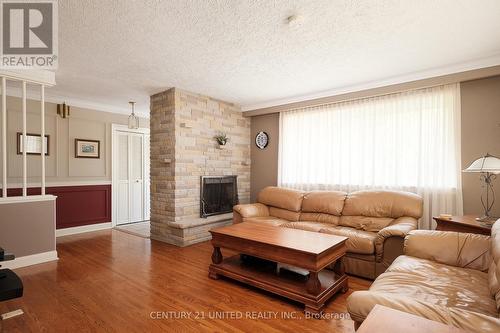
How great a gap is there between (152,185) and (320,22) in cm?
351

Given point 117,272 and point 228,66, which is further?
point 228,66

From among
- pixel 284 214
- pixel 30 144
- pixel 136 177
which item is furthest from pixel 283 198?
pixel 30 144

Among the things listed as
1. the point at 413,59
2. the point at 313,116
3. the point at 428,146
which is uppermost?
the point at 413,59

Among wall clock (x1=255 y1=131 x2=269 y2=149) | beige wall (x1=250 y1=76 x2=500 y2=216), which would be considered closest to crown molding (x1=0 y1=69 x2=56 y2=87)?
wall clock (x1=255 y1=131 x2=269 y2=149)

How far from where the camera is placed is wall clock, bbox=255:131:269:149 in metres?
5.23

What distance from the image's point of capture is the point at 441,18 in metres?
2.18

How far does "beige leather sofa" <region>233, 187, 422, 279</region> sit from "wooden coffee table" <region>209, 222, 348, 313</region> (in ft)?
1.35

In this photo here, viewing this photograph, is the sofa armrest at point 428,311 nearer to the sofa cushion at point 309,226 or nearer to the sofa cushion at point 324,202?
the sofa cushion at point 309,226

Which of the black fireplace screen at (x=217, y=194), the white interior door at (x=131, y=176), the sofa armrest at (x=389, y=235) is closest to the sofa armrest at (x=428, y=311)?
the sofa armrest at (x=389, y=235)

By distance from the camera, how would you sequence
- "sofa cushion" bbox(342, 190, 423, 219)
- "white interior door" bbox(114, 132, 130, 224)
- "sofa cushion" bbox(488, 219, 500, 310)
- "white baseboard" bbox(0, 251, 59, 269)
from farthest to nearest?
"white interior door" bbox(114, 132, 130, 224)
"sofa cushion" bbox(342, 190, 423, 219)
"white baseboard" bbox(0, 251, 59, 269)
"sofa cushion" bbox(488, 219, 500, 310)

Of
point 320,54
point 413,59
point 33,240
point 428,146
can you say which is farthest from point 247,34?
point 33,240

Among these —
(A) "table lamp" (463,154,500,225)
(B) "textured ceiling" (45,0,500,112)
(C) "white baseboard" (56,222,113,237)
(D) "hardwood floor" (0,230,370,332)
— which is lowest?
(D) "hardwood floor" (0,230,370,332)

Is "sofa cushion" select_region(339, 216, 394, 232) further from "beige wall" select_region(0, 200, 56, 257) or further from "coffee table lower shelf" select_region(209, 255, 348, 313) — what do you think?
"beige wall" select_region(0, 200, 56, 257)

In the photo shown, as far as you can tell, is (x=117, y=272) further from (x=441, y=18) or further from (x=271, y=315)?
(x=441, y=18)
